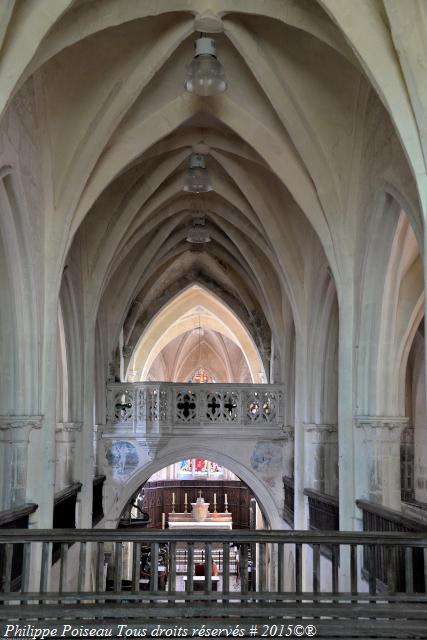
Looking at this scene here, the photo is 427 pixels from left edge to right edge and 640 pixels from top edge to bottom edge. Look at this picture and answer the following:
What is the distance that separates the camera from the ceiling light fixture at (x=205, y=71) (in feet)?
28.4

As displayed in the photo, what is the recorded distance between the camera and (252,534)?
17.3 ft

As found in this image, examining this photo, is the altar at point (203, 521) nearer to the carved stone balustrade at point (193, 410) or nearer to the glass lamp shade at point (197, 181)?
the carved stone balustrade at point (193, 410)

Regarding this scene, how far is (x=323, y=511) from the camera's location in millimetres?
12547

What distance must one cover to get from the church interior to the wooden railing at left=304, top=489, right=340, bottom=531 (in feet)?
0.28

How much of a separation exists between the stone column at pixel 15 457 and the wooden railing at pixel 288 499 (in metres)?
7.06

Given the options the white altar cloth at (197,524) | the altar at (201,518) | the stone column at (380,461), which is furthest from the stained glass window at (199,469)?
the stone column at (380,461)

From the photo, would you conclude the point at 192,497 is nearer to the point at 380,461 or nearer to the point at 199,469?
the point at 199,469

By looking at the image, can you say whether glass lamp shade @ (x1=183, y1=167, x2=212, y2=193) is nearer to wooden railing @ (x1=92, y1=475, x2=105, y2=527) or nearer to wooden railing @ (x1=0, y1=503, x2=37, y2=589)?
wooden railing @ (x1=0, y1=503, x2=37, y2=589)

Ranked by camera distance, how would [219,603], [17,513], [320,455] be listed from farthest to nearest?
[320,455]
[17,513]
[219,603]

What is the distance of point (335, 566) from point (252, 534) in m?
0.60

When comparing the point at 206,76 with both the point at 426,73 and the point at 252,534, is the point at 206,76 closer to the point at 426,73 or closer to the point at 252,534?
the point at 426,73

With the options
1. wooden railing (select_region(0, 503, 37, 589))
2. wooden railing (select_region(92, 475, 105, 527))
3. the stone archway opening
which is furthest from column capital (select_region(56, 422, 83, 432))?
the stone archway opening

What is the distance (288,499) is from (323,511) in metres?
3.95

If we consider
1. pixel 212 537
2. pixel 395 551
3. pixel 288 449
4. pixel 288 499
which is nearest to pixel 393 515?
pixel 395 551
